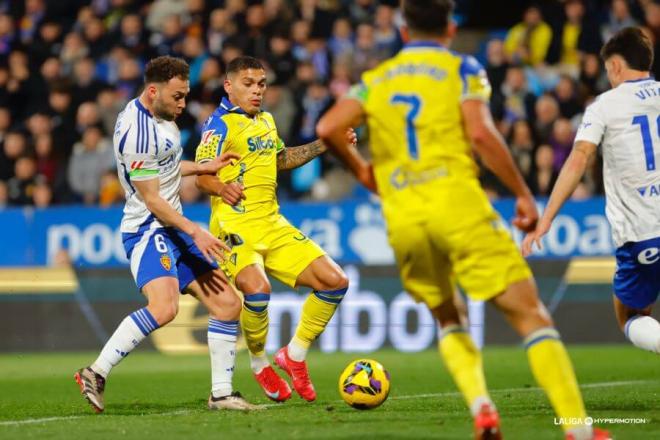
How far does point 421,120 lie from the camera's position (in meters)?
6.14

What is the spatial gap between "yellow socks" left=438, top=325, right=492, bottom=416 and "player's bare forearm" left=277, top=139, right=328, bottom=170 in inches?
144

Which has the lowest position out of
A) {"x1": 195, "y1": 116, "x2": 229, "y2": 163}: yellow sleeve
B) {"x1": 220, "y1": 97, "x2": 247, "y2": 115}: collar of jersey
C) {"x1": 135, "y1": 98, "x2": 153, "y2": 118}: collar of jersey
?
{"x1": 195, "y1": 116, "x2": 229, "y2": 163}: yellow sleeve

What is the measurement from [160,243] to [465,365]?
3256 mm

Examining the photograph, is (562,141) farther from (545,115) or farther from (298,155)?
(298,155)

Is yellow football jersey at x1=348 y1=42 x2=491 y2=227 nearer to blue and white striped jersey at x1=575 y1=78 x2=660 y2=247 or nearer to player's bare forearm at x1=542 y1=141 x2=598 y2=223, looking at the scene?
player's bare forearm at x1=542 y1=141 x2=598 y2=223

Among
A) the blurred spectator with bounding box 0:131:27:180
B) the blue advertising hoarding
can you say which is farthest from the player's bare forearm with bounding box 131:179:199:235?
the blurred spectator with bounding box 0:131:27:180

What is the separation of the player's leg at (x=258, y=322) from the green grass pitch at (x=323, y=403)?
0.19 metres

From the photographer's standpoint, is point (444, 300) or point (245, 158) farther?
point (245, 158)

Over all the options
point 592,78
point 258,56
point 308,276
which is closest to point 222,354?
point 308,276

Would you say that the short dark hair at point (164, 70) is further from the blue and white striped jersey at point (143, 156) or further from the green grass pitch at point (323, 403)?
the green grass pitch at point (323, 403)

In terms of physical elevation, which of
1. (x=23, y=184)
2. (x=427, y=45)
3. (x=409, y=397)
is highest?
(x=427, y=45)

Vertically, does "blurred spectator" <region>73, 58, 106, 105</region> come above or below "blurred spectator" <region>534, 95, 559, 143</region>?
above

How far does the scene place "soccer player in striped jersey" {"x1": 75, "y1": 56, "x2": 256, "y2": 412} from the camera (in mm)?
8562

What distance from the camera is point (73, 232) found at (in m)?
16.3
